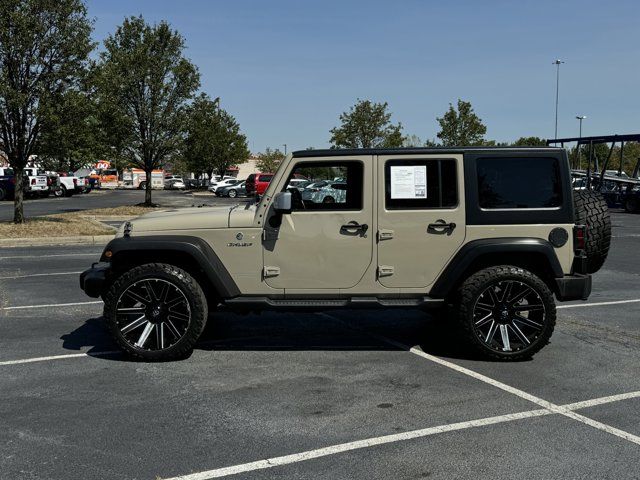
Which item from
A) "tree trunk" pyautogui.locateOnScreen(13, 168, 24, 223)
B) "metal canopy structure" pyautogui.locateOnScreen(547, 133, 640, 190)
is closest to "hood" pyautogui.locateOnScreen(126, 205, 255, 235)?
"tree trunk" pyautogui.locateOnScreen(13, 168, 24, 223)

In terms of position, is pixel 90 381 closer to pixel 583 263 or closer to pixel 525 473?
pixel 525 473

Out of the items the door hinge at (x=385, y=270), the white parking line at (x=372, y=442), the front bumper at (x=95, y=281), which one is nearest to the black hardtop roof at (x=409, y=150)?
the door hinge at (x=385, y=270)

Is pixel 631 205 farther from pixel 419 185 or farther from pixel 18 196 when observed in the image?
pixel 419 185

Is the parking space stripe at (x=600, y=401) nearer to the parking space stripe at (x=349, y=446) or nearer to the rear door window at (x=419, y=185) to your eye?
the parking space stripe at (x=349, y=446)

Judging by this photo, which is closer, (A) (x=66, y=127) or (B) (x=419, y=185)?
(B) (x=419, y=185)

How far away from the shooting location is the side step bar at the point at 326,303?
5430 millimetres

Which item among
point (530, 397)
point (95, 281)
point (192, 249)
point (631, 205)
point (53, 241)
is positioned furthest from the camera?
point (631, 205)

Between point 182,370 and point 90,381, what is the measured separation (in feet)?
2.42

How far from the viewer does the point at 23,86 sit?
53.8 ft

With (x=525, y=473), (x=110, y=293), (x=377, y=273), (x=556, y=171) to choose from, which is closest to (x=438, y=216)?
(x=377, y=273)

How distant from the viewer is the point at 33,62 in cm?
1627

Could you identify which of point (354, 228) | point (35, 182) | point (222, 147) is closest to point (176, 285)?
point (354, 228)

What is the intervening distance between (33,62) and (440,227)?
14.6 m

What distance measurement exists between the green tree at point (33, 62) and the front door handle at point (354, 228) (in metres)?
13.0
